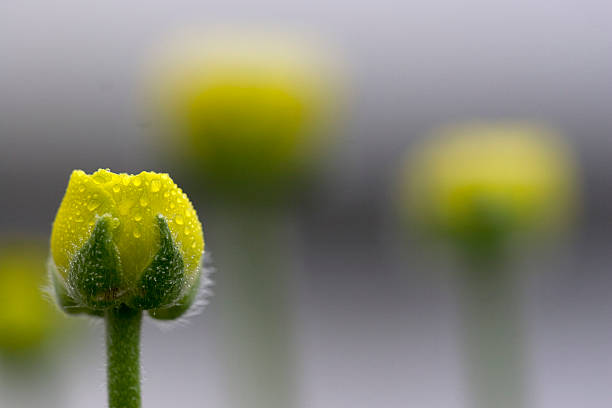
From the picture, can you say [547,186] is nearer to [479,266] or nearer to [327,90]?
[479,266]

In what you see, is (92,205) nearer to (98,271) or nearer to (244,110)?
Answer: (98,271)

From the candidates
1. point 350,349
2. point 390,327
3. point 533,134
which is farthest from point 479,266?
point 390,327

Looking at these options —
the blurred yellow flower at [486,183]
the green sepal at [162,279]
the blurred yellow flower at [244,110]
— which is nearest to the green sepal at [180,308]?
the green sepal at [162,279]

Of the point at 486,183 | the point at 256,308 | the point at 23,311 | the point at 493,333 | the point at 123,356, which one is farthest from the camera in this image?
the point at 486,183

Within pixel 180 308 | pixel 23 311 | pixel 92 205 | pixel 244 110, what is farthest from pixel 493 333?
pixel 92 205

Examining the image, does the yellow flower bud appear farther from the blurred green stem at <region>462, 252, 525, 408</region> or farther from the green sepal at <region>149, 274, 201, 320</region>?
the blurred green stem at <region>462, 252, 525, 408</region>

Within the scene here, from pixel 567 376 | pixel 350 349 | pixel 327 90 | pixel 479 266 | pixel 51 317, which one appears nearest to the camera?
pixel 51 317
